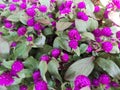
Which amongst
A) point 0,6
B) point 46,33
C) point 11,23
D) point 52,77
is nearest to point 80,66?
point 52,77

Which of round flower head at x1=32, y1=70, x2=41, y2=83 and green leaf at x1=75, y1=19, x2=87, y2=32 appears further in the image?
green leaf at x1=75, y1=19, x2=87, y2=32

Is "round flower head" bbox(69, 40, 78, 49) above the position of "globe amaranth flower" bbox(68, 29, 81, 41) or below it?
below

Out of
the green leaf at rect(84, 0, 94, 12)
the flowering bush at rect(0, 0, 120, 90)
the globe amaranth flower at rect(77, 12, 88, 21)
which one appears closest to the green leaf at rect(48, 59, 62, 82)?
the flowering bush at rect(0, 0, 120, 90)

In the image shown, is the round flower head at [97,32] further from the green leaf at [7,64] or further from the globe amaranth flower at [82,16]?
the green leaf at [7,64]

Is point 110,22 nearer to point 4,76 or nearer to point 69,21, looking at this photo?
point 69,21

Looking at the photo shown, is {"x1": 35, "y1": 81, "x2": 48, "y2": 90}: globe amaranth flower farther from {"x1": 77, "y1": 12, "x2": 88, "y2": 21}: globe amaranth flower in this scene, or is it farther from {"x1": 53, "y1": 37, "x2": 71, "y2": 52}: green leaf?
{"x1": 77, "y1": 12, "x2": 88, "y2": 21}: globe amaranth flower

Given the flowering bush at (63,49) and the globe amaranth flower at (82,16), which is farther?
the globe amaranth flower at (82,16)

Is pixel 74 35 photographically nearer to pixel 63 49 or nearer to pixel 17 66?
pixel 63 49

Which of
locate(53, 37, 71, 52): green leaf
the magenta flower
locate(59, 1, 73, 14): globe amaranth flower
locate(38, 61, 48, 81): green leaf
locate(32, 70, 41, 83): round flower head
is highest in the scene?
locate(59, 1, 73, 14): globe amaranth flower

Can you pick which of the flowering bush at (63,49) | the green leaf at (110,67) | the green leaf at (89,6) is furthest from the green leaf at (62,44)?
the green leaf at (89,6)
